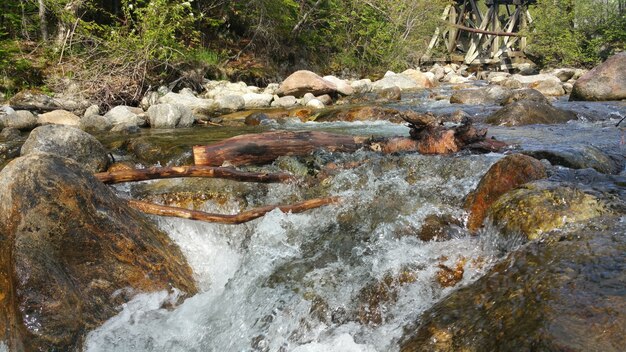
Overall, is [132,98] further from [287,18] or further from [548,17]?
[548,17]

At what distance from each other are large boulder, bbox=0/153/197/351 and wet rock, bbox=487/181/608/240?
80.9 inches

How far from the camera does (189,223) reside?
3758 millimetres

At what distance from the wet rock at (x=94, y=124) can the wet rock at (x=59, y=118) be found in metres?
0.26

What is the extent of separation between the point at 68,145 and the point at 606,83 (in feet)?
34.1

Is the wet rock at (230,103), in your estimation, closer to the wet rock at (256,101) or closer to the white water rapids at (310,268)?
the wet rock at (256,101)

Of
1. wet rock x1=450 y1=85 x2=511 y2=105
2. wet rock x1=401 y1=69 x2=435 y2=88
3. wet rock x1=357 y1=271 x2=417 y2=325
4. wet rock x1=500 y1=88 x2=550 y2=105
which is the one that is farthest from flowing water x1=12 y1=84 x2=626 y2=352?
wet rock x1=401 y1=69 x2=435 y2=88

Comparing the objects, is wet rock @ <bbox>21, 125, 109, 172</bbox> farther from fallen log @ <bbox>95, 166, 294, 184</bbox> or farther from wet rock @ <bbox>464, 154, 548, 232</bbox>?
wet rock @ <bbox>464, 154, 548, 232</bbox>

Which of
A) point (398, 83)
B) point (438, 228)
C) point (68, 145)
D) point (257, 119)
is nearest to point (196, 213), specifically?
point (438, 228)

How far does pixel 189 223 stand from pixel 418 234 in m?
1.76

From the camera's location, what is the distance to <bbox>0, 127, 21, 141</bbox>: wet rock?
24.3ft

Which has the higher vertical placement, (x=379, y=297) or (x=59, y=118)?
(x=379, y=297)

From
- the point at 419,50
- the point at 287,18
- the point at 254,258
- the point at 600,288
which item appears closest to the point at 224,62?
the point at 287,18

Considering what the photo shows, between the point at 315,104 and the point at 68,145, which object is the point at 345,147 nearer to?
the point at 68,145

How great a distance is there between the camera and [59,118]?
909 cm
